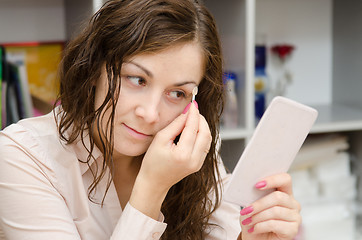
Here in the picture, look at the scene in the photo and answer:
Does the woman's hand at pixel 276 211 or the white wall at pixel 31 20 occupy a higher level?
the white wall at pixel 31 20

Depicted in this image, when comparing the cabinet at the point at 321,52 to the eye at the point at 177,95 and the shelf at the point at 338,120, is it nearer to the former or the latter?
the shelf at the point at 338,120

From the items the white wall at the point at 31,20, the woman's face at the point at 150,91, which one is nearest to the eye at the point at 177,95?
the woman's face at the point at 150,91

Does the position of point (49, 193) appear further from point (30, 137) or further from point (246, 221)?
point (246, 221)

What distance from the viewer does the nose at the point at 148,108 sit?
104cm

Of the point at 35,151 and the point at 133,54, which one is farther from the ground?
the point at 133,54

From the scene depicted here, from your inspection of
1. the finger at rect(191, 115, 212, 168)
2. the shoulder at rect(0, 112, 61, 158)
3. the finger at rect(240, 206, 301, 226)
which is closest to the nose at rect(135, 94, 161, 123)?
the finger at rect(191, 115, 212, 168)

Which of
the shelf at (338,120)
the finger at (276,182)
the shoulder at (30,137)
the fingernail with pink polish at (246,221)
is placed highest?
the shoulder at (30,137)

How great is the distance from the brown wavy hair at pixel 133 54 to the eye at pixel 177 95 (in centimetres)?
8

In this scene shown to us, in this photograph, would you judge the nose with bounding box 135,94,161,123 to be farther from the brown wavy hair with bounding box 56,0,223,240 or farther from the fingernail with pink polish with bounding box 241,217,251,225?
the fingernail with pink polish with bounding box 241,217,251,225

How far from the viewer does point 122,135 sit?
1.07m

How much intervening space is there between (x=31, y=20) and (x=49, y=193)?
3.40 ft

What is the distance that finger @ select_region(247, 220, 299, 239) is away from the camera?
112 cm

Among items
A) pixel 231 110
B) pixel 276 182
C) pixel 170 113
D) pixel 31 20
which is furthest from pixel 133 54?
pixel 31 20

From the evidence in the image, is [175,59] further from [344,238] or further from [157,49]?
[344,238]
